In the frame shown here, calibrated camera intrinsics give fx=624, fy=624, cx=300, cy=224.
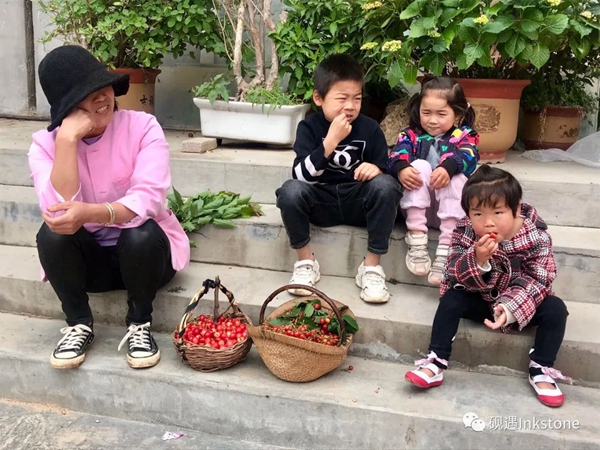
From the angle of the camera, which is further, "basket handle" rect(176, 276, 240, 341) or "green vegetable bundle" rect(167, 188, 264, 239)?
"green vegetable bundle" rect(167, 188, 264, 239)

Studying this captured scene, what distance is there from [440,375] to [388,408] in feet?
0.93

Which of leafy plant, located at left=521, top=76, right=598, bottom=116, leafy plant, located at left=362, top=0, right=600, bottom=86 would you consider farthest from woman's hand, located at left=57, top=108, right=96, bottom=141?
leafy plant, located at left=521, top=76, right=598, bottom=116

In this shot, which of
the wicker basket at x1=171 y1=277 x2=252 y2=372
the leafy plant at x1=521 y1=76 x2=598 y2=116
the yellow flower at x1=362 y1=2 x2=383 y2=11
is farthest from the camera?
the leafy plant at x1=521 y1=76 x2=598 y2=116

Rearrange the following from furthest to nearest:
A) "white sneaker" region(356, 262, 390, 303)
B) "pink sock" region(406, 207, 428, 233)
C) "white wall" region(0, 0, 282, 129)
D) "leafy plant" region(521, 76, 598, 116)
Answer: "white wall" region(0, 0, 282, 129) → "leafy plant" region(521, 76, 598, 116) → "pink sock" region(406, 207, 428, 233) → "white sneaker" region(356, 262, 390, 303)

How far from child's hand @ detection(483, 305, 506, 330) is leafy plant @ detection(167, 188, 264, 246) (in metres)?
1.39

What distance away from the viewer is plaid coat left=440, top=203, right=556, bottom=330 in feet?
8.02

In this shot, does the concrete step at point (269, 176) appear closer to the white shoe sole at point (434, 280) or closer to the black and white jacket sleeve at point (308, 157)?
the black and white jacket sleeve at point (308, 157)

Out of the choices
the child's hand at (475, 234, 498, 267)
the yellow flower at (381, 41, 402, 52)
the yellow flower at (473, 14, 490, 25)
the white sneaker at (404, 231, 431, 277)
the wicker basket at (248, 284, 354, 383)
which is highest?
the yellow flower at (473, 14, 490, 25)

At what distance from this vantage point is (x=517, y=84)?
Result: 375 cm

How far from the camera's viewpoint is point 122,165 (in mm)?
2691

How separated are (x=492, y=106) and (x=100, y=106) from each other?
2.32 meters

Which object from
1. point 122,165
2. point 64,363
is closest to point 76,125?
point 122,165

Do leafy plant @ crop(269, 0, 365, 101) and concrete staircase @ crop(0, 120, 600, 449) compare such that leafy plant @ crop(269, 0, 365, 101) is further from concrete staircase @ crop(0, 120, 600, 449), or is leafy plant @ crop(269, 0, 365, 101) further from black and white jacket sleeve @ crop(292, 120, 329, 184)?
concrete staircase @ crop(0, 120, 600, 449)

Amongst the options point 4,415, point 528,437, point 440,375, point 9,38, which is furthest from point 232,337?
point 9,38
